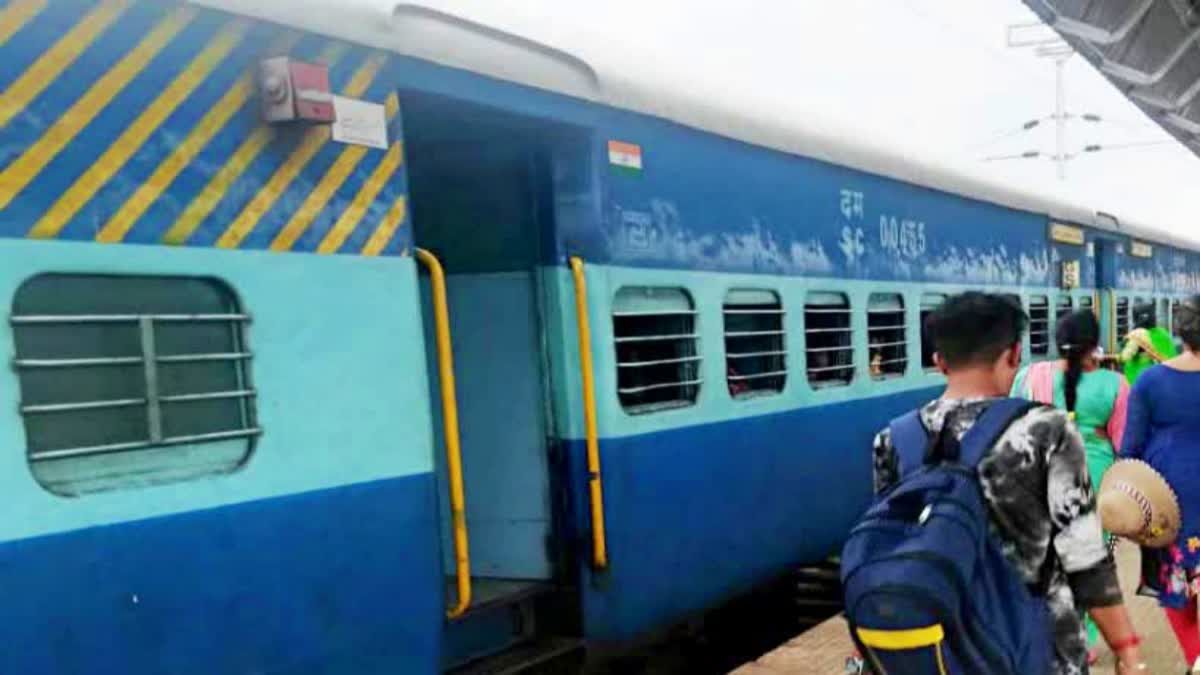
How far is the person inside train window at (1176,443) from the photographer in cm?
398

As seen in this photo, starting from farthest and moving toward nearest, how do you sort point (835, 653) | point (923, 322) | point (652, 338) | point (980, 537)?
point (923, 322) < point (835, 653) < point (652, 338) < point (980, 537)

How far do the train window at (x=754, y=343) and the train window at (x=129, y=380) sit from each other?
2592 mm

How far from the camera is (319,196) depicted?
10.3 feet

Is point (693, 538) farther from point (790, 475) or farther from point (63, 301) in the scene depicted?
point (63, 301)

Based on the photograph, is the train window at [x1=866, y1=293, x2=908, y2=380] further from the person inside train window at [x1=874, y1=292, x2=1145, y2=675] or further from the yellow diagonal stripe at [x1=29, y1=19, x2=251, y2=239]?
the yellow diagonal stripe at [x1=29, y1=19, x2=251, y2=239]

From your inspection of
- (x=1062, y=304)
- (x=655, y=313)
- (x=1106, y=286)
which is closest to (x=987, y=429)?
(x=655, y=313)

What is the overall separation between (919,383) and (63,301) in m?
5.48

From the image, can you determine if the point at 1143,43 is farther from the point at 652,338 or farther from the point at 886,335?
the point at 652,338

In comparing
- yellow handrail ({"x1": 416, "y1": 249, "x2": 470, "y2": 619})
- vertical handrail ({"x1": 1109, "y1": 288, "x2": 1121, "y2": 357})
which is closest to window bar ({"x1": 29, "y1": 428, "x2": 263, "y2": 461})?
yellow handrail ({"x1": 416, "y1": 249, "x2": 470, "y2": 619})

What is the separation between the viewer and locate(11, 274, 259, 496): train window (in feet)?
8.14

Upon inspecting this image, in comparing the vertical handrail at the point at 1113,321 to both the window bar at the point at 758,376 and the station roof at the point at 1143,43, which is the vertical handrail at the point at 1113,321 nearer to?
the station roof at the point at 1143,43

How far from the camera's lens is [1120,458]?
420 cm

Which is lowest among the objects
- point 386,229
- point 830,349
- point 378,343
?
point 830,349

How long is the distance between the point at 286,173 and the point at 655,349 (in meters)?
2.01
